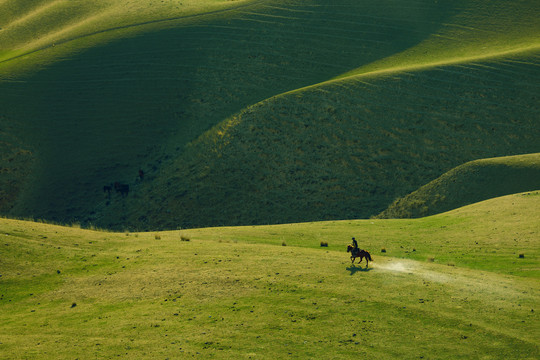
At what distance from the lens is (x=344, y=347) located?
15.7 meters

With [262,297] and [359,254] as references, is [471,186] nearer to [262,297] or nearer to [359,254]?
[359,254]

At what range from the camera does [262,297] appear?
64.0 feet

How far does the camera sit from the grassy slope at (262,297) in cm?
1598

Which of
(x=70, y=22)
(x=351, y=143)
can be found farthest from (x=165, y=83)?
(x=70, y=22)

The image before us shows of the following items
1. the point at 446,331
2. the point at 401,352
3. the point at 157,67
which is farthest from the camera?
the point at 157,67

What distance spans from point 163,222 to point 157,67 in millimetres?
37315

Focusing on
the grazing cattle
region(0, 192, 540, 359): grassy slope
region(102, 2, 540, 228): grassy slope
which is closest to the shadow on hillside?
region(0, 192, 540, 359): grassy slope

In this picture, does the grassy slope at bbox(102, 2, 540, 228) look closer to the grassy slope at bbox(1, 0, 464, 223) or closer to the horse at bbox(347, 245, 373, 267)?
the grassy slope at bbox(1, 0, 464, 223)

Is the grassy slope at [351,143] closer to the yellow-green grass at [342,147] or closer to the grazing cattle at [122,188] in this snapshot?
the yellow-green grass at [342,147]

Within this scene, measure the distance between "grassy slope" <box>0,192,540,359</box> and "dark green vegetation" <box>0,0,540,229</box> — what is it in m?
24.4

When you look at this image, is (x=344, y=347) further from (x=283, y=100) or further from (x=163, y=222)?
(x=283, y=100)

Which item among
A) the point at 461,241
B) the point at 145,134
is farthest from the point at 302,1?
the point at 461,241

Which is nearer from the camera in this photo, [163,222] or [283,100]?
[163,222]

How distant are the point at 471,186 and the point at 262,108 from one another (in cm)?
2983
